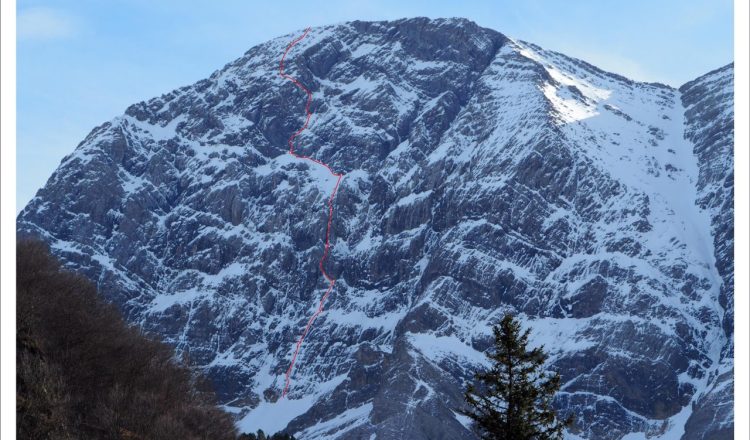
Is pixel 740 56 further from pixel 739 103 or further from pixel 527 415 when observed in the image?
pixel 527 415

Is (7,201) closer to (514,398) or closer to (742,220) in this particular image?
(742,220)

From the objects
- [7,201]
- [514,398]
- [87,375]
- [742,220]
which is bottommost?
[514,398]

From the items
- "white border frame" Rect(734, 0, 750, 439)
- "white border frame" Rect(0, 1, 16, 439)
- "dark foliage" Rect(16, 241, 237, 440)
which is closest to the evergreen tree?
"dark foliage" Rect(16, 241, 237, 440)

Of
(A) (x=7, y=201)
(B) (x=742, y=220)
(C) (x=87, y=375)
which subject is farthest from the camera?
(C) (x=87, y=375)

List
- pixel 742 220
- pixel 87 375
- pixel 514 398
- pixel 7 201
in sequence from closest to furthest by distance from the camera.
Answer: pixel 7 201 < pixel 742 220 < pixel 514 398 < pixel 87 375

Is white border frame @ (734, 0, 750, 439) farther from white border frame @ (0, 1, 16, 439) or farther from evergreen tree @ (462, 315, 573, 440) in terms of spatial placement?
evergreen tree @ (462, 315, 573, 440)

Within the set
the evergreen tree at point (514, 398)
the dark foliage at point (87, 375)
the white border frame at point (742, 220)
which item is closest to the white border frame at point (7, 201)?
the white border frame at point (742, 220)

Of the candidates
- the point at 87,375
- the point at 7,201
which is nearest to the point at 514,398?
the point at 7,201

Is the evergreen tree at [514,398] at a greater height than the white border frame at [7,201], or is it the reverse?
the white border frame at [7,201]

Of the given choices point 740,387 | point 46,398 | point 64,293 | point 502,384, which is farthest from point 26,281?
point 740,387

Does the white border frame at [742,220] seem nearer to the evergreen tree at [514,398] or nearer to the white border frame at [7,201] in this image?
the white border frame at [7,201]
